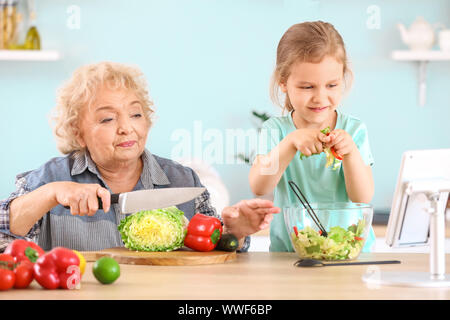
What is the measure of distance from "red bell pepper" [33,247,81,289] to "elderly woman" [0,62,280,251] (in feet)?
2.05

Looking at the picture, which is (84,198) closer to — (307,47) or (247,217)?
(247,217)

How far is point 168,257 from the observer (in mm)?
1448

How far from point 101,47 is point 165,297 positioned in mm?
2610

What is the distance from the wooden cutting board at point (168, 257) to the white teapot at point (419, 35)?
215 centimetres

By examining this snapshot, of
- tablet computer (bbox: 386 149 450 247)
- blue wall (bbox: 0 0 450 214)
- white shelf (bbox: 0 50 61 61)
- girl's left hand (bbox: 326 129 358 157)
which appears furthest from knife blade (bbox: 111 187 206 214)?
white shelf (bbox: 0 50 61 61)

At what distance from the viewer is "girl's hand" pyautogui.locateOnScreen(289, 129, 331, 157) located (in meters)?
1.59

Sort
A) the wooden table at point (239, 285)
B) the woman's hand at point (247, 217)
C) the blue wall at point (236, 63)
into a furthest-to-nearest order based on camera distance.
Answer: the blue wall at point (236, 63), the woman's hand at point (247, 217), the wooden table at point (239, 285)

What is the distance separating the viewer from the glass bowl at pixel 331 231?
1475mm

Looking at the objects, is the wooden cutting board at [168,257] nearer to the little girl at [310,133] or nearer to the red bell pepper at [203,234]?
the red bell pepper at [203,234]

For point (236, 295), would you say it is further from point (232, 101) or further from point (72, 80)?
point (232, 101)

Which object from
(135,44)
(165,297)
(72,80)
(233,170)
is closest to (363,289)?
(165,297)

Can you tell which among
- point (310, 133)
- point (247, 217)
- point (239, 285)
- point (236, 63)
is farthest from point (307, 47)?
point (236, 63)

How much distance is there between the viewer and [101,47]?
3.50 metres

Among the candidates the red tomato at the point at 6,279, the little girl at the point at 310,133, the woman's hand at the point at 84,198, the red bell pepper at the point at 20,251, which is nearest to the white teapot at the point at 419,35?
the little girl at the point at 310,133
